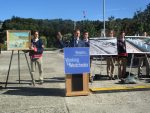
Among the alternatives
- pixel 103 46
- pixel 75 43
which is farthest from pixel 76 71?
pixel 103 46

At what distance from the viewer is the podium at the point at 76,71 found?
11.1m

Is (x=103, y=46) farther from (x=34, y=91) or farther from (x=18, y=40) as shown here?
(x=34, y=91)

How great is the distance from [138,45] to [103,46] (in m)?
1.26

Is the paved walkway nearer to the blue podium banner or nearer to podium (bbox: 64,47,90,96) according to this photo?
podium (bbox: 64,47,90,96)

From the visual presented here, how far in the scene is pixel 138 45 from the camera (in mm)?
14336

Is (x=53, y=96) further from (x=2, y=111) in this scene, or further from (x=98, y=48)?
(x=98, y=48)

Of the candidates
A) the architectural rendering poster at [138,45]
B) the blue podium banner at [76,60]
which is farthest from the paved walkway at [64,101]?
the architectural rendering poster at [138,45]

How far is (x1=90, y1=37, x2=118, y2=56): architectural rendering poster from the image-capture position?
14.1 meters

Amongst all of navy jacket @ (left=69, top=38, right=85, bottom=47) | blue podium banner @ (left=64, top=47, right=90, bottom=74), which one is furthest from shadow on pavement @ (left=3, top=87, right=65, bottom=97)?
navy jacket @ (left=69, top=38, right=85, bottom=47)

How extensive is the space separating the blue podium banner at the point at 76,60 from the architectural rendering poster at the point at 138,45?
138 inches

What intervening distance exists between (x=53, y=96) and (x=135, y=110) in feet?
9.04

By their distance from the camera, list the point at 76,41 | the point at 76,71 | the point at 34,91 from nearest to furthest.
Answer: the point at 76,71
the point at 34,91
the point at 76,41

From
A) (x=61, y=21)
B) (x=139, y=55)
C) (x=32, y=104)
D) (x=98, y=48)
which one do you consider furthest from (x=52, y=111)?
(x=61, y=21)

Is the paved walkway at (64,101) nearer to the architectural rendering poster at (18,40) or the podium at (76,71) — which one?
the podium at (76,71)
